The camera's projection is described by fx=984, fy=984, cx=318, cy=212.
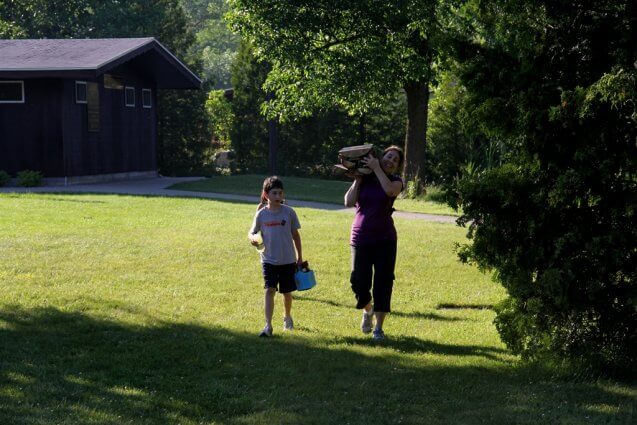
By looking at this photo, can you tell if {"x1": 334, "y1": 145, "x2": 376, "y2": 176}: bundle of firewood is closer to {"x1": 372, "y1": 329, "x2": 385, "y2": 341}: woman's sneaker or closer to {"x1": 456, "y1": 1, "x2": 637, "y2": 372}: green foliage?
{"x1": 456, "y1": 1, "x2": 637, "y2": 372}: green foliage

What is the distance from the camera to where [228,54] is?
417 feet

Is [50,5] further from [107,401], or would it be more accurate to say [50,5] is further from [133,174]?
[107,401]

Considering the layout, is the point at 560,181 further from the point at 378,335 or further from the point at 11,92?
the point at 11,92

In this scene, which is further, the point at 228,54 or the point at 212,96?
the point at 228,54

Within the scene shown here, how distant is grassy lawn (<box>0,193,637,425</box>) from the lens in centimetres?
621

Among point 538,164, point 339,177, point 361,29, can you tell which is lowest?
point 339,177

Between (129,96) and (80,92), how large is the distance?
3220mm

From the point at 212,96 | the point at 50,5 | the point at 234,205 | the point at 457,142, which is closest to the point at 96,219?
the point at 234,205

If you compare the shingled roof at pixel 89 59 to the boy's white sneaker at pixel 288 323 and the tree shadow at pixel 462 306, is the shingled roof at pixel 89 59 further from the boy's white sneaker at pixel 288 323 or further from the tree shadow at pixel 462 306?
the boy's white sneaker at pixel 288 323

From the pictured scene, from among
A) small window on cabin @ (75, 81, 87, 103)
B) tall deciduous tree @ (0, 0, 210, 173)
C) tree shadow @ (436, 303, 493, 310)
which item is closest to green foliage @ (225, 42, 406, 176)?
tall deciduous tree @ (0, 0, 210, 173)

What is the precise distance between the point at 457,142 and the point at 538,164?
25.5 meters

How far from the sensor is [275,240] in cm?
868

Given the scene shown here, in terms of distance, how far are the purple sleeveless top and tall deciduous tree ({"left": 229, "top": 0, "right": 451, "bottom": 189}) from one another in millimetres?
13154

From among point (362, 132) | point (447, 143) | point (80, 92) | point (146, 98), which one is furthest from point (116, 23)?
point (447, 143)
